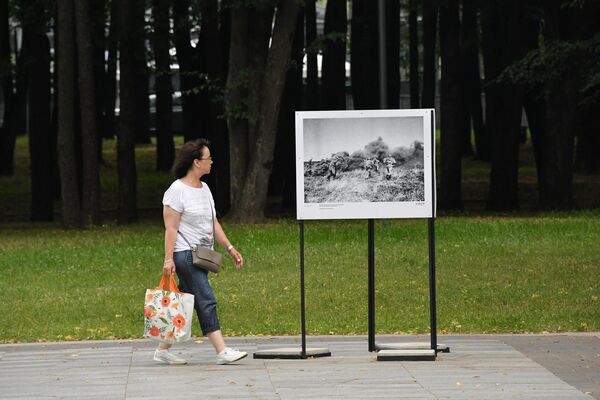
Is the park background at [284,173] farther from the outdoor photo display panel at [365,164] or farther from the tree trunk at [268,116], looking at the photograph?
the outdoor photo display panel at [365,164]

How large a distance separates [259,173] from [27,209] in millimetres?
→ 14225

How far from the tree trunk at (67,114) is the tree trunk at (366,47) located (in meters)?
9.73

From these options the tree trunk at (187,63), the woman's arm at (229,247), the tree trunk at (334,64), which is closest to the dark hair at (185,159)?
the woman's arm at (229,247)

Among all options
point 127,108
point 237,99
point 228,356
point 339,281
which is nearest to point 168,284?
point 228,356

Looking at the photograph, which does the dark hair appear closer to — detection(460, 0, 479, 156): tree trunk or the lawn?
the lawn

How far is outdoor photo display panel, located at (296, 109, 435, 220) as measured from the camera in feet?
36.9

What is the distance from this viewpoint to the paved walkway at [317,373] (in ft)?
31.2

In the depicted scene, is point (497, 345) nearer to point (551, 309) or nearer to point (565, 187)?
point (551, 309)

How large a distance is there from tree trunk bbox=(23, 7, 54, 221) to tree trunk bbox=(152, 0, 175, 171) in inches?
111

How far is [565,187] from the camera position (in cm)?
3198

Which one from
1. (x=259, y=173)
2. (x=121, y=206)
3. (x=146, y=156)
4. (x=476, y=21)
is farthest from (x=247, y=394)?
(x=146, y=156)

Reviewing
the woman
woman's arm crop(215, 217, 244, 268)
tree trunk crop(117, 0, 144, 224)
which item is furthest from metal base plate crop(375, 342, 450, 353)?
tree trunk crop(117, 0, 144, 224)

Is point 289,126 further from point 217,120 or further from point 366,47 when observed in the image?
point 217,120

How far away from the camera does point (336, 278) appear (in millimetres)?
17516
